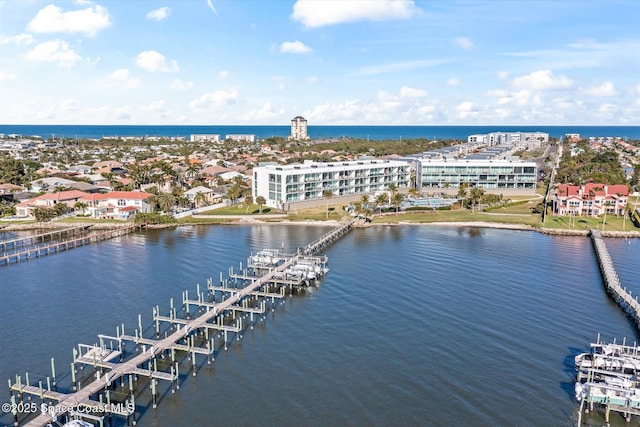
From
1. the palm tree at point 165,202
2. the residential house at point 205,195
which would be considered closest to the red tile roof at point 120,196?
the palm tree at point 165,202

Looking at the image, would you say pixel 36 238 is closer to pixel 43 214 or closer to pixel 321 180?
pixel 43 214

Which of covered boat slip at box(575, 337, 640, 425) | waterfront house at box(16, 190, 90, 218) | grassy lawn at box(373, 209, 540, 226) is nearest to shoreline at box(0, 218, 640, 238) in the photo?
grassy lawn at box(373, 209, 540, 226)

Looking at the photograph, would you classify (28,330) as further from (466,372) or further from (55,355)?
(466,372)

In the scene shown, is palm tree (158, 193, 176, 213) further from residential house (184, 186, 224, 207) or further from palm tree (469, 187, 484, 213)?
palm tree (469, 187, 484, 213)

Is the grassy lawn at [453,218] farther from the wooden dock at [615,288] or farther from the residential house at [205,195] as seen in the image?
the residential house at [205,195]

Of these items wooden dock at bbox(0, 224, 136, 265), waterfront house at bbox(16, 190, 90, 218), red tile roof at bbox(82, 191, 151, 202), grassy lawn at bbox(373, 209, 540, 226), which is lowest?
wooden dock at bbox(0, 224, 136, 265)

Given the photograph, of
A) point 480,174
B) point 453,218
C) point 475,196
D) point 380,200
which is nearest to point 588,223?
point 475,196
